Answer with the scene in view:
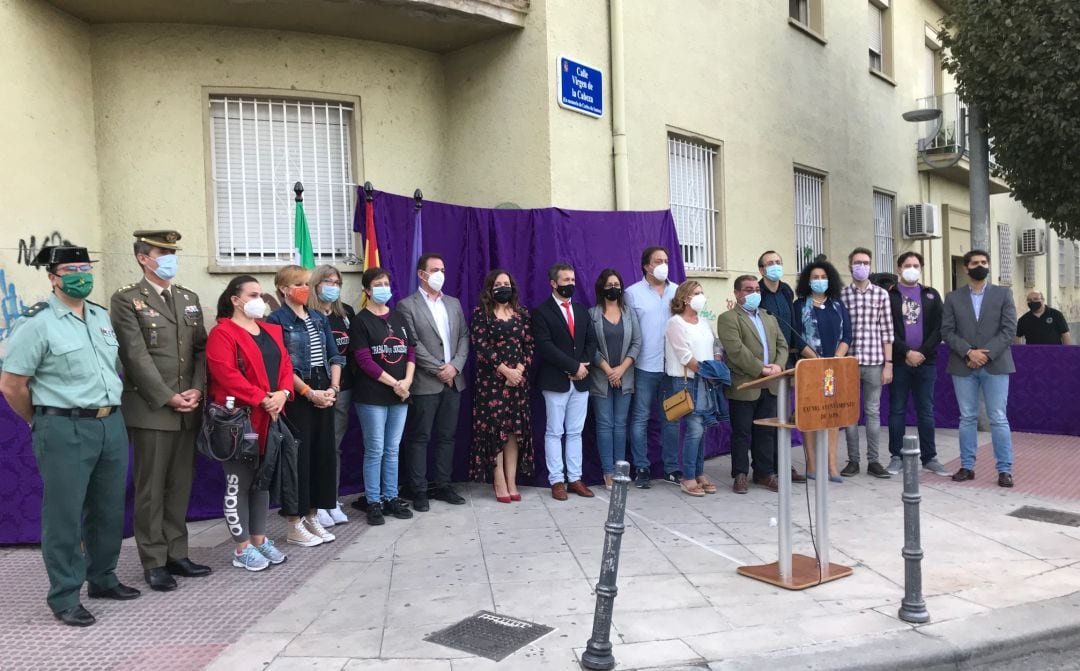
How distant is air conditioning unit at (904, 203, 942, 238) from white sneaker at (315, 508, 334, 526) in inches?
466

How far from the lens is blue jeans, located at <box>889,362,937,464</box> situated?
25.8ft

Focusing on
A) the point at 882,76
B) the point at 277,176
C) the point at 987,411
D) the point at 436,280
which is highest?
the point at 882,76

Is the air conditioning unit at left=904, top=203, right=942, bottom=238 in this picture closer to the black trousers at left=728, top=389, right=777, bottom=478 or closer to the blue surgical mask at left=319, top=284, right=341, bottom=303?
the black trousers at left=728, top=389, right=777, bottom=478

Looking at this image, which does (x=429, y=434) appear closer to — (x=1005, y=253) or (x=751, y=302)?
(x=751, y=302)

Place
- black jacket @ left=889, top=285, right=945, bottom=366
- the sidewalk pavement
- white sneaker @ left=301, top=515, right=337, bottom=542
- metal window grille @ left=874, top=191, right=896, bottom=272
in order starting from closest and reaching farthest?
the sidewalk pavement, white sneaker @ left=301, top=515, right=337, bottom=542, black jacket @ left=889, top=285, right=945, bottom=366, metal window grille @ left=874, top=191, right=896, bottom=272

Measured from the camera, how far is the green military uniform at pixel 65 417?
173 inches

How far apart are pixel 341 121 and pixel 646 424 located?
13.5ft

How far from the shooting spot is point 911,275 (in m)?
7.95

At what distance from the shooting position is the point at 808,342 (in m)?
7.68

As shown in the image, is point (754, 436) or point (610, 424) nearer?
point (610, 424)

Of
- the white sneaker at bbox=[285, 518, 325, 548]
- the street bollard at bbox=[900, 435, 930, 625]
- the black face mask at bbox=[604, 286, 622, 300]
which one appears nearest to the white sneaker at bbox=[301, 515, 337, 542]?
the white sneaker at bbox=[285, 518, 325, 548]

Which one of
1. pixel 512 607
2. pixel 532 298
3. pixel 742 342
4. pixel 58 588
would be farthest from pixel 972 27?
pixel 58 588

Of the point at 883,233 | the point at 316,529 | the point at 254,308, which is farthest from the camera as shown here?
the point at 883,233

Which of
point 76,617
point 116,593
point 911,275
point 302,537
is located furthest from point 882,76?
point 76,617
